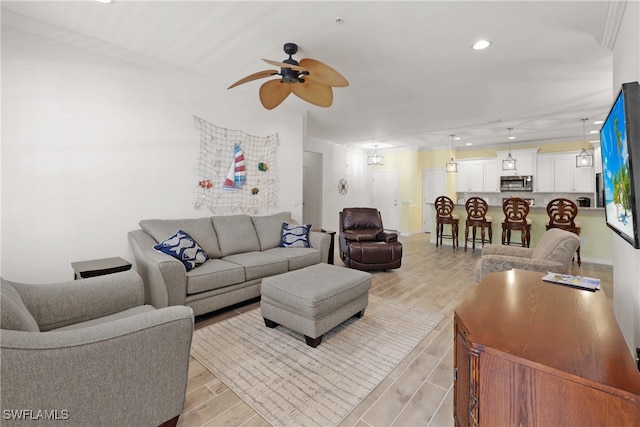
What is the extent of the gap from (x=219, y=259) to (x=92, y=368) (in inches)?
87.6

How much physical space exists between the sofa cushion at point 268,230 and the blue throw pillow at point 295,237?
0.09 metres

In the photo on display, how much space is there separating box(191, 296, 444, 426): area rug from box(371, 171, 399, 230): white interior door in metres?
6.03

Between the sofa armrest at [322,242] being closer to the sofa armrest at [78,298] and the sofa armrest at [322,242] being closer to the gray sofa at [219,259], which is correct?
the gray sofa at [219,259]

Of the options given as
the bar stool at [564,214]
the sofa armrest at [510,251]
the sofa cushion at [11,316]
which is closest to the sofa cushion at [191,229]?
the sofa cushion at [11,316]

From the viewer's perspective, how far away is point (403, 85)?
12.7ft

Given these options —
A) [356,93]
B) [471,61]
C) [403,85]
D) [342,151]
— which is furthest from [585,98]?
[342,151]

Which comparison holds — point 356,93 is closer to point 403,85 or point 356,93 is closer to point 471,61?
point 403,85

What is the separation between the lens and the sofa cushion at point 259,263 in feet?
10.4

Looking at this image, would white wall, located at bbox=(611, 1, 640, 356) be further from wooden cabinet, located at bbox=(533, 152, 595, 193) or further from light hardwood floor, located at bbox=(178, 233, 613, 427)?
wooden cabinet, located at bbox=(533, 152, 595, 193)

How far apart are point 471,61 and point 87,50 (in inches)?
158

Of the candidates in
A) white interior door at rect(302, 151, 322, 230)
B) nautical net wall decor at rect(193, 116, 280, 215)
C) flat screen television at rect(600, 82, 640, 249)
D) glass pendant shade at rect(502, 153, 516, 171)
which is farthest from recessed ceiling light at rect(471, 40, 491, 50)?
white interior door at rect(302, 151, 322, 230)

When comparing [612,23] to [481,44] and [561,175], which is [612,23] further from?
[561,175]

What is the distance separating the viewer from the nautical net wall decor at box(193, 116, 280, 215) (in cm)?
376

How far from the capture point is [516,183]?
763cm
